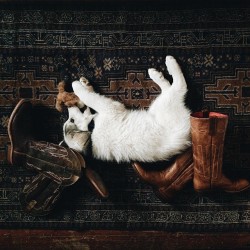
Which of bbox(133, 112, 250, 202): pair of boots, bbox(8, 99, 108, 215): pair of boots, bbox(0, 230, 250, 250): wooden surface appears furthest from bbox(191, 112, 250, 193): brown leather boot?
bbox(8, 99, 108, 215): pair of boots

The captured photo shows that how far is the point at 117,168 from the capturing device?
222 cm

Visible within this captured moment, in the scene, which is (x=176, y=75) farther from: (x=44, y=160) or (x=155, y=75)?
(x=44, y=160)

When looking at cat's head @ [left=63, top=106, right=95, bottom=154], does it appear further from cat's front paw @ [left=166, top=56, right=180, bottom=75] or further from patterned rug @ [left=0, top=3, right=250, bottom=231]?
cat's front paw @ [left=166, top=56, right=180, bottom=75]

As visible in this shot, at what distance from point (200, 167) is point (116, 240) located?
0.68 metres

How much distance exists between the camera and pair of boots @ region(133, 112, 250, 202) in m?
1.97

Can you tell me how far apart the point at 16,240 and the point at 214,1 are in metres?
1.73

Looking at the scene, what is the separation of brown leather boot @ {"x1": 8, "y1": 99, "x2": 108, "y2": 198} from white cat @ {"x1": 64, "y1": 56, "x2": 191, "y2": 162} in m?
0.14

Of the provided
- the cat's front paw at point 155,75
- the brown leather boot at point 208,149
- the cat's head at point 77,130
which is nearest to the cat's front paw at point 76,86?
the cat's head at point 77,130

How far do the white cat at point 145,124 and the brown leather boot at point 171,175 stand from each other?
0.05m

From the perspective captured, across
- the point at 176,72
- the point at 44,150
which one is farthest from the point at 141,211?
the point at 176,72

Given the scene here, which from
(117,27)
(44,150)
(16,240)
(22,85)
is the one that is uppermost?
(117,27)

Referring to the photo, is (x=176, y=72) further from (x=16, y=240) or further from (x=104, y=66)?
(x=16, y=240)

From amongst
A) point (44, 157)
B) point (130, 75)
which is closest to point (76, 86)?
point (130, 75)

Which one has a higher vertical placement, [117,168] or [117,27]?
[117,27]
